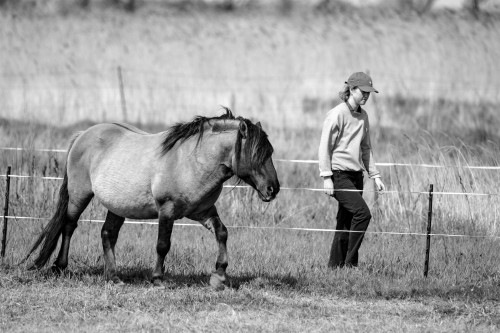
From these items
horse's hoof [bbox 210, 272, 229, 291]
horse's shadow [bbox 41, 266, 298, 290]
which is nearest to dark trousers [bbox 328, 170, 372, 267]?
horse's shadow [bbox 41, 266, 298, 290]

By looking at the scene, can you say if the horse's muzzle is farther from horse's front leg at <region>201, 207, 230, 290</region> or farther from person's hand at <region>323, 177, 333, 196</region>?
person's hand at <region>323, 177, 333, 196</region>

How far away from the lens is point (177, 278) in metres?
7.81

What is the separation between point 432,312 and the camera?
6.65 metres

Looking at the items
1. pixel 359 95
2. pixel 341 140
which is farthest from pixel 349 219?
pixel 359 95

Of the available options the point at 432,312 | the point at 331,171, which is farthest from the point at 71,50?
the point at 432,312

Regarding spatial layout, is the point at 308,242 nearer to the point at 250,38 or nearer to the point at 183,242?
the point at 183,242

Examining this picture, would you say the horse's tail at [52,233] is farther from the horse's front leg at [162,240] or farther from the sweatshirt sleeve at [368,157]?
the sweatshirt sleeve at [368,157]

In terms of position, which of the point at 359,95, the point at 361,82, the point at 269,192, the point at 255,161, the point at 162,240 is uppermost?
the point at 361,82

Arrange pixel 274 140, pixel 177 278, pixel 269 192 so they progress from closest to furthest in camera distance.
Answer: pixel 269 192 < pixel 177 278 < pixel 274 140

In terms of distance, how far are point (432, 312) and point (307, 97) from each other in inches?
493

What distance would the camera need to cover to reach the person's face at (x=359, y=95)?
25.3 ft

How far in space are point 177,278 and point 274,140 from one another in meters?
6.55

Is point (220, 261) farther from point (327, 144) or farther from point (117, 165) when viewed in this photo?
point (327, 144)

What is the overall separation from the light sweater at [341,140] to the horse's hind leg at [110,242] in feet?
6.51
